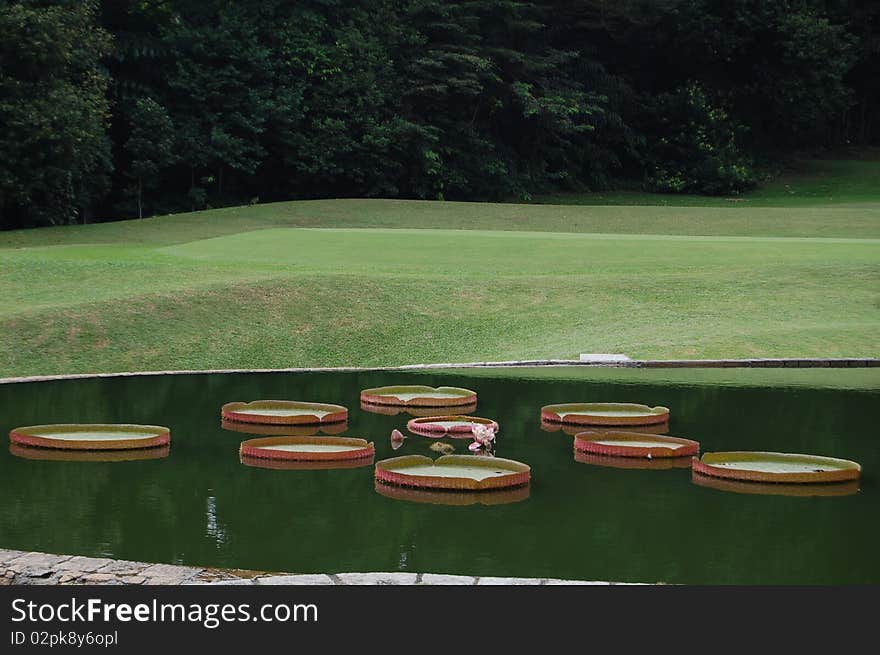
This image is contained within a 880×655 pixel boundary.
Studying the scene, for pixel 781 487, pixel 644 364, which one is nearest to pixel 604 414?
pixel 781 487

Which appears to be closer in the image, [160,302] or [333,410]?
[333,410]

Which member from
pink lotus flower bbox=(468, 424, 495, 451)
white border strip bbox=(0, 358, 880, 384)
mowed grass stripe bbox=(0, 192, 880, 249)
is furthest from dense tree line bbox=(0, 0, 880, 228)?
pink lotus flower bbox=(468, 424, 495, 451)

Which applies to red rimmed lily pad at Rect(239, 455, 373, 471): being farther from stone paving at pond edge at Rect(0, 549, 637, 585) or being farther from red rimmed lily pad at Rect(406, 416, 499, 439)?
stone paving at pond edge at Rect(0, 549, 637, 585)

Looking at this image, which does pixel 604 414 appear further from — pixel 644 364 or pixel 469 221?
pixel 469 221

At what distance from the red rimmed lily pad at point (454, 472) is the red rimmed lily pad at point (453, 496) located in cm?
3

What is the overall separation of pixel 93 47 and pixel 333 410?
2142 cm

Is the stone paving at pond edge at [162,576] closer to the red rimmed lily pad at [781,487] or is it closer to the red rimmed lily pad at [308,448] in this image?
the red rimmed lily pad at [781,487]

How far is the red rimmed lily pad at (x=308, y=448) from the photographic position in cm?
736

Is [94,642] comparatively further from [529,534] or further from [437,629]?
[529,534]

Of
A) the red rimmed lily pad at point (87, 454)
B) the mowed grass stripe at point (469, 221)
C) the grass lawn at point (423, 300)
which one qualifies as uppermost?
the mowed grass stripe at point (469, 221)

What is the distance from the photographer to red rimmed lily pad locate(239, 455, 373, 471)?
7.29 metres

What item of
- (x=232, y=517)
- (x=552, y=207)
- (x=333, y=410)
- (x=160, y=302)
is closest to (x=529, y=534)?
(x=232, y=517)

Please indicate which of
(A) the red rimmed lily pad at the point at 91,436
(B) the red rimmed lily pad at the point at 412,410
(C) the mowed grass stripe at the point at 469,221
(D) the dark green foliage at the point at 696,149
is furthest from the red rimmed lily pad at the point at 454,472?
(D) the dark green foliage at the point at 696,149

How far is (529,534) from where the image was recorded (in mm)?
5793
